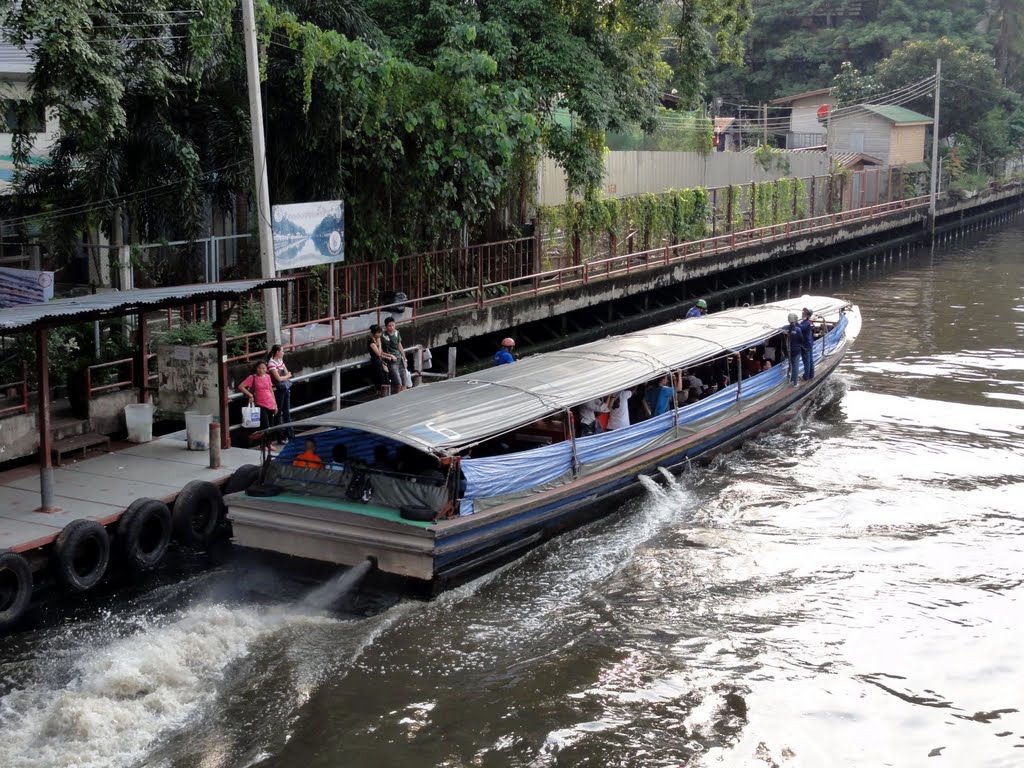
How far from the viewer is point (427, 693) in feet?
32.8

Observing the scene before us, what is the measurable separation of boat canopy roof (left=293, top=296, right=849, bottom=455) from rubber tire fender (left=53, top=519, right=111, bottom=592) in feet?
7.47

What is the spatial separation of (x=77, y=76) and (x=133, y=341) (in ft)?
13.7

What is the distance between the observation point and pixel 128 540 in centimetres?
1179

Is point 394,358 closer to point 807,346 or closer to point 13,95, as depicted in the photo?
point 807,346

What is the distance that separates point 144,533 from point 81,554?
82cm

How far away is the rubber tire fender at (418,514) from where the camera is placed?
11148 mm

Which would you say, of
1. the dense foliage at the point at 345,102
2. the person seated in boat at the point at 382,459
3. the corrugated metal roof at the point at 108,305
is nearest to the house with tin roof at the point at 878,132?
the dense foliage at the point at 345,102

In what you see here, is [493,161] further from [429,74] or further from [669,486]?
[669,486]

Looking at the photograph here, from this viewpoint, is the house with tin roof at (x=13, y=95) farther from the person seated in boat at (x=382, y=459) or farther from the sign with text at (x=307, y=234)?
the person seated in boat at (x=382, y=459)

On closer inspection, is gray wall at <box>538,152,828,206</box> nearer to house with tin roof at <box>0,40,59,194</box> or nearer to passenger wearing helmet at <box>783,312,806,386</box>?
passenger wearing helmet at <box>783,312,806,386</box>

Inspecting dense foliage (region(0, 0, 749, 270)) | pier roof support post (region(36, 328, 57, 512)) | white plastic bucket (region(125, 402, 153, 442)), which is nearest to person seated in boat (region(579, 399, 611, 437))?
white plastic bucket (region(125, 402, 153, 442))

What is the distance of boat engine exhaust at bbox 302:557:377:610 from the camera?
37.0ft

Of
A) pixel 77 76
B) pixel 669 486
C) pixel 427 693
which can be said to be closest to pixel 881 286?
pixel 669 486

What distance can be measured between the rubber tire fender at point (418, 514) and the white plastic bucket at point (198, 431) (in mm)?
4228
